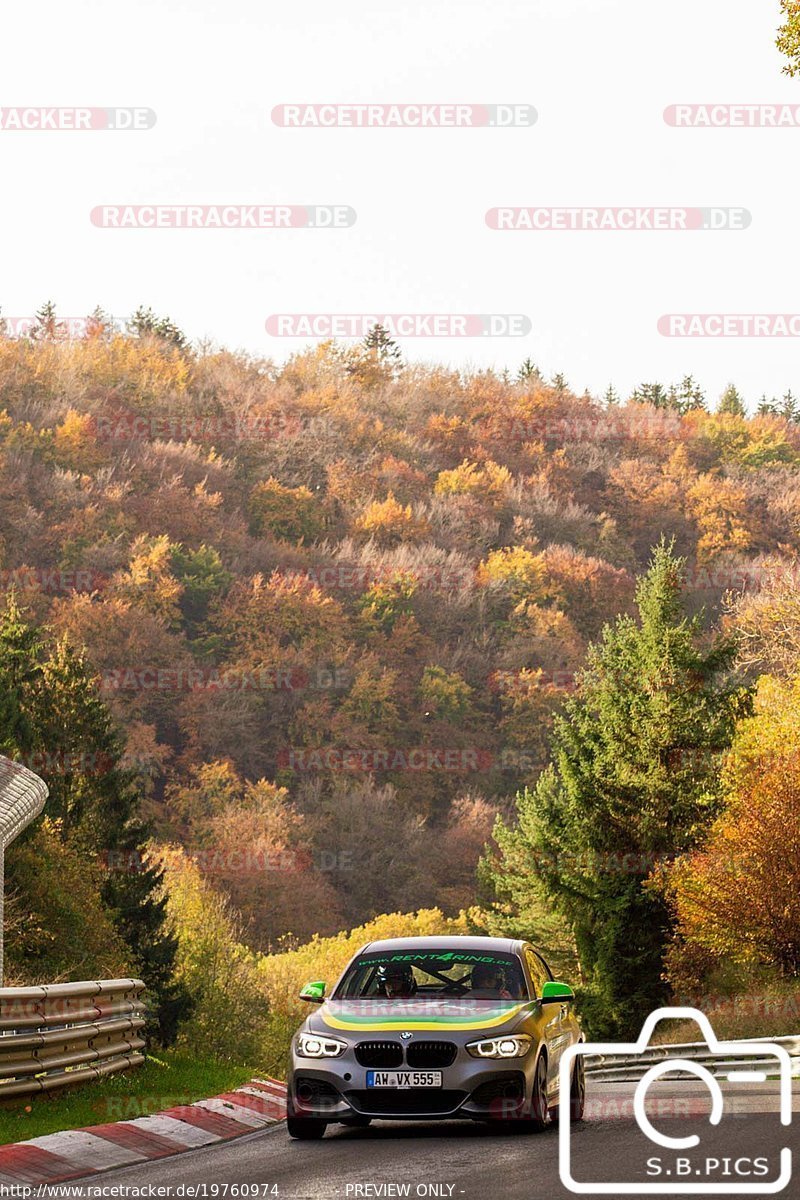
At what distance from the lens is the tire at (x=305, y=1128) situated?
1220cm

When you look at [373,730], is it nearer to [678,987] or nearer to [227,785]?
[227,785]

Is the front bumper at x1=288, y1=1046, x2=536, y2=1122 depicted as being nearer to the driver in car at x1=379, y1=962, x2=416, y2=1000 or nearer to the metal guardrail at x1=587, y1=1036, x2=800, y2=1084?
the driver in car at x1=379, y1=962, x2=416, y2=1000

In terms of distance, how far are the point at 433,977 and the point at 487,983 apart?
559 mm

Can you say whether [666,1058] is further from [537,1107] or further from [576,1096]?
[537,1107]

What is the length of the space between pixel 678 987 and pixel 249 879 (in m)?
55.0

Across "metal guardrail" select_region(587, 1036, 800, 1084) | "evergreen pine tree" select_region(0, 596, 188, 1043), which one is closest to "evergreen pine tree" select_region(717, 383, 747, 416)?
"evergreen pine tree" select_region(0, 596, 188, 1043)

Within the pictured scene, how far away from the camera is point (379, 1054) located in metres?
12.1

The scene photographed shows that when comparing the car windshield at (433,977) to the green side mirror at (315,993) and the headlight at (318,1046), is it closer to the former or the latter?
the green side mirror at (315,993)

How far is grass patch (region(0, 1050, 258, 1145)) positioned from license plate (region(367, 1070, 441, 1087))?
216 cm

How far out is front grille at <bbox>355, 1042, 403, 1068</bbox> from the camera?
12023 mm

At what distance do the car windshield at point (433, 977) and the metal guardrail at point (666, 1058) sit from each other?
1016 centimetres

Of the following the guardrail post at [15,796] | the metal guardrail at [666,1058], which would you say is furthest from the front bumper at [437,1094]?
the metal guardrail at [666,1058]

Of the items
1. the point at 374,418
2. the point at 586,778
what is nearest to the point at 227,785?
the point at 374,418

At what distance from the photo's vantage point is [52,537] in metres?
127
